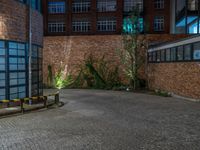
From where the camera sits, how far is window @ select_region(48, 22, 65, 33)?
43156 mm

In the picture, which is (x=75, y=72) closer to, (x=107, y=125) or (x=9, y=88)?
(x=9, y=88)

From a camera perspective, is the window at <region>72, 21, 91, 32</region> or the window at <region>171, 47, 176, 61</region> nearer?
the window at <region>171, 47, 176, 61</region>

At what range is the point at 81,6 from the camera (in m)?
42.4

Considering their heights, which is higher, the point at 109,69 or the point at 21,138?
the point at 109,69

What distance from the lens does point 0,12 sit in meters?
14.2

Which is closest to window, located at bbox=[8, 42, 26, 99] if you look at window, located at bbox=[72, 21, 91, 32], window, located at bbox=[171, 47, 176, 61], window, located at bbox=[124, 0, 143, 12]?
window, located at bbox=[171, 47, 176, 61]

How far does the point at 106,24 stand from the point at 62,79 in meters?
15.5

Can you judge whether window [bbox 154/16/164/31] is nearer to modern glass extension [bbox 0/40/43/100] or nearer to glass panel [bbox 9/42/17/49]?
modern glass extension [bbox 0/40/43/100]

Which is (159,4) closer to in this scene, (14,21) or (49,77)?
(49,77)

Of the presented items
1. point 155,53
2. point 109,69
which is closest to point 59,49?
point 109,69

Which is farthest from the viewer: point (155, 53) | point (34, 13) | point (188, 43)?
point (155, 53)

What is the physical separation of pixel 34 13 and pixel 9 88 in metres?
5.65


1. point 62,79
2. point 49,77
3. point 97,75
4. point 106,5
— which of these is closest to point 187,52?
point 97,75

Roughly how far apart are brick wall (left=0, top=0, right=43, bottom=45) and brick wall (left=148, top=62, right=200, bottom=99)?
38.2 feet
